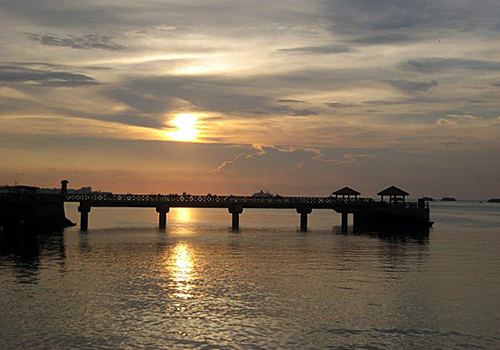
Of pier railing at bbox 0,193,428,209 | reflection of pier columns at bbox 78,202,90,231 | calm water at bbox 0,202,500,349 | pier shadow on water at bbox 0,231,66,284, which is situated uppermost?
pier railing at bbox 0,193,428,209

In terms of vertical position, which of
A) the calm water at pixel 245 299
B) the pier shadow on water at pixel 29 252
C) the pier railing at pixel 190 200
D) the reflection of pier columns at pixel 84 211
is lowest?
the calm water at pixel 245 299

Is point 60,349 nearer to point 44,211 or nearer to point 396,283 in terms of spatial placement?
point 396,283

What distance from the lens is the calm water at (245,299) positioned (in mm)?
23062

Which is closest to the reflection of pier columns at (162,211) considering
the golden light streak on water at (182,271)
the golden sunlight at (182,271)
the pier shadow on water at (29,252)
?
the pier shadow on water at (29,252)

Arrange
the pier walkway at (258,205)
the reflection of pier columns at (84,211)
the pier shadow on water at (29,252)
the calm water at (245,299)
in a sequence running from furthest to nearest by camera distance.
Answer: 1. the pier walkway at (258,205)
2. the reflection of pier columns at (84,211)
3. the pier shadow on water at (29,252)
4. the calm water at (245,299)

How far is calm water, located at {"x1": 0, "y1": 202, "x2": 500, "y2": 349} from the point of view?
75.7ft

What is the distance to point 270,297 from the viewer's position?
31.3 meters

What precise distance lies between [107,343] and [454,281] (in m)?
24.6

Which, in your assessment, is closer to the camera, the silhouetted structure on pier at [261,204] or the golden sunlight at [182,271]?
the golden sunlight at [182,271]

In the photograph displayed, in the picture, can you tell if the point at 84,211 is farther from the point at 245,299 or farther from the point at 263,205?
the point at 245,299

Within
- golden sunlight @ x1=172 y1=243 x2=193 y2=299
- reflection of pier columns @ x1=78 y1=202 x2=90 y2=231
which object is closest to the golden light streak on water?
golden sunlight @ x1=172 y1=243 x2=193 y2=299

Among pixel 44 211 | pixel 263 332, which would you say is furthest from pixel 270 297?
pixel 44 211

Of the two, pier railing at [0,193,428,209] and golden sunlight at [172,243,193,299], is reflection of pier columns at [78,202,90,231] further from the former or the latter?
golden sunlight at [172,243,193,299]

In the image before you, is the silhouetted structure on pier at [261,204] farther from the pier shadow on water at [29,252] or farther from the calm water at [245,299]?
the calm water at [245,299]
